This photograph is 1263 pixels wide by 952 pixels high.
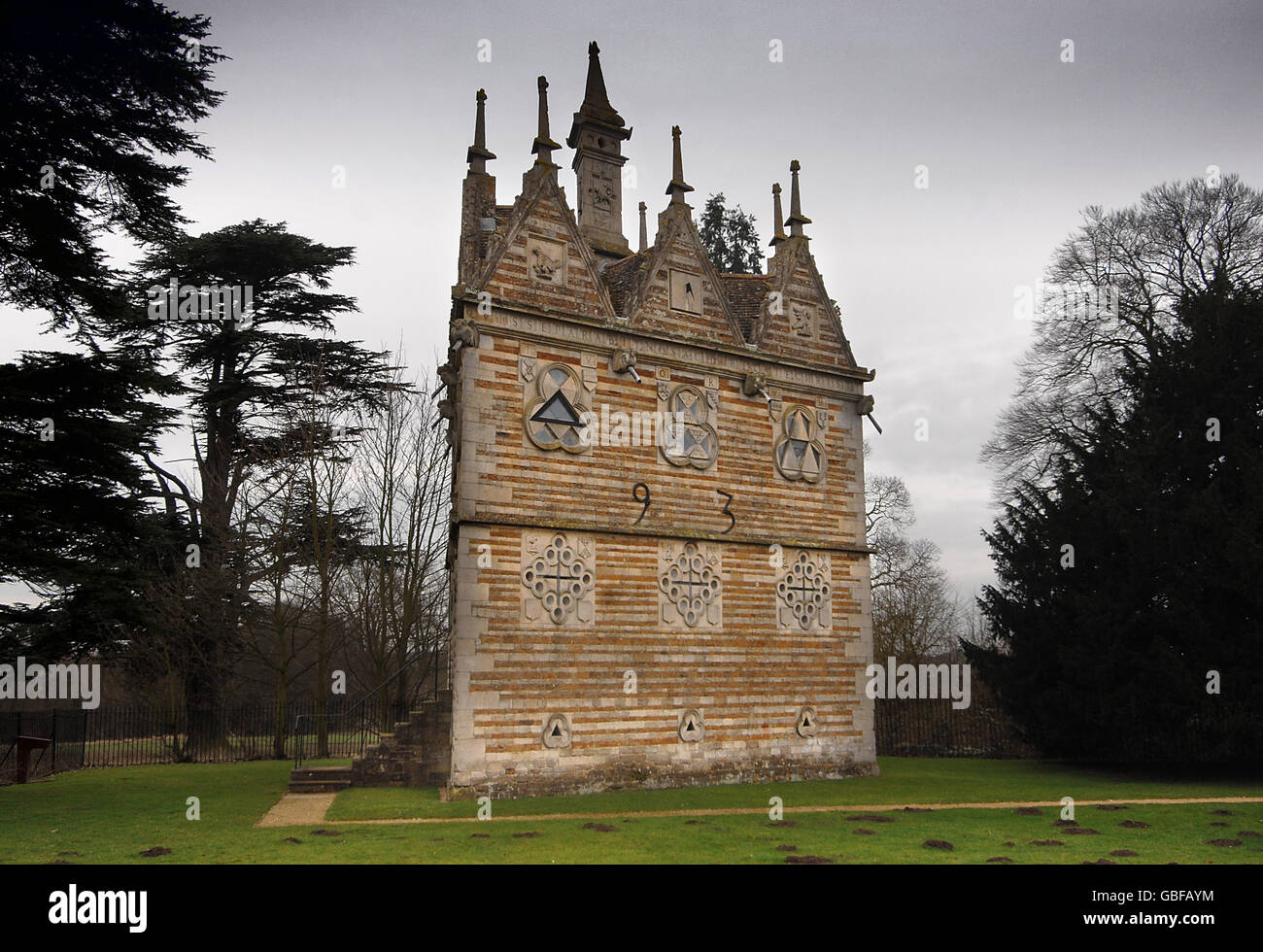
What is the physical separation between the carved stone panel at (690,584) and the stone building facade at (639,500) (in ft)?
0.14

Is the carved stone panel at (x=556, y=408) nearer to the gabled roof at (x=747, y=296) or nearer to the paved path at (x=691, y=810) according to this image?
the gabled roof at (x=747, y=296)

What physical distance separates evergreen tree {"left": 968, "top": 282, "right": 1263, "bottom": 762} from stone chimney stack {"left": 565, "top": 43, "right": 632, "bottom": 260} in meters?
12.5

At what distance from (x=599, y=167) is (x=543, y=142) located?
3322 mm

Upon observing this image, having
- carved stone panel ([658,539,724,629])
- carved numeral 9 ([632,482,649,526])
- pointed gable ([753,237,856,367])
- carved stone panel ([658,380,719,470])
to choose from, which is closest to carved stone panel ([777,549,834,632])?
carved stone panel ([658,539,724,629])

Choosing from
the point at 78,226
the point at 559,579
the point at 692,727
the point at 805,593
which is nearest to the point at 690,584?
the point at 692,727

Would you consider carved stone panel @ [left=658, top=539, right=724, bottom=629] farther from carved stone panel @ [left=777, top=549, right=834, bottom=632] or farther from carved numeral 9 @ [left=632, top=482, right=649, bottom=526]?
carved stone panel @ [left=777, top=549, right=834, bottom=632]

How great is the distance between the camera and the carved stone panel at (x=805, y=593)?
19.8m

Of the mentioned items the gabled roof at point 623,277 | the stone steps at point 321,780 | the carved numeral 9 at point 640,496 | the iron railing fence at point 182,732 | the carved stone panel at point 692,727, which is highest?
the gabled roof at point 623,277

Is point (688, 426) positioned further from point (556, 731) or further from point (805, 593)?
point (556, 731)

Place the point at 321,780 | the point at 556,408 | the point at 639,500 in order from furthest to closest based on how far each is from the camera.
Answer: the point at 639,500
the point at 321,780
the point at 556,408

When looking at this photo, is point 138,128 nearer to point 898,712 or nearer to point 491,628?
point 491,628

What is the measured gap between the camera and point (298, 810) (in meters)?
15.4

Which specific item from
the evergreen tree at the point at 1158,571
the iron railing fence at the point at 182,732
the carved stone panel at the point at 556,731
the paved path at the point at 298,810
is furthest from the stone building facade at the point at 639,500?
the iron railing fence at the point at 182,732
